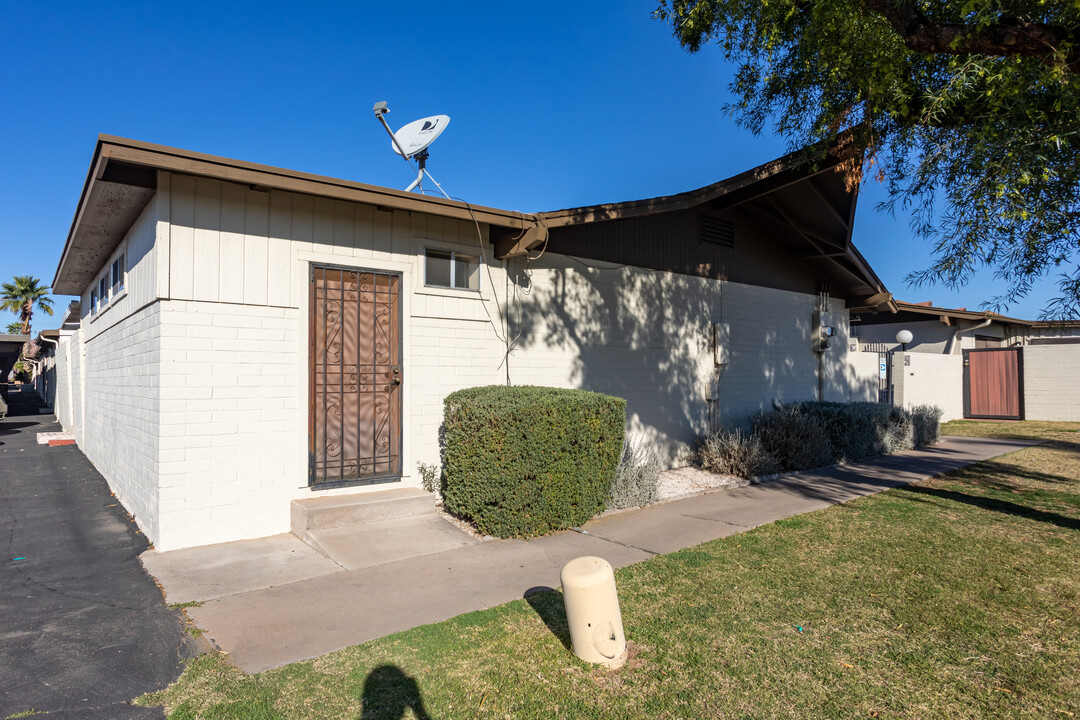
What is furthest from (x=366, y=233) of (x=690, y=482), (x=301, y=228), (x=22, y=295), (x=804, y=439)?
(x=22, y=295)

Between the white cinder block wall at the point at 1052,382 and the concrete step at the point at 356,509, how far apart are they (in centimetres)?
1925

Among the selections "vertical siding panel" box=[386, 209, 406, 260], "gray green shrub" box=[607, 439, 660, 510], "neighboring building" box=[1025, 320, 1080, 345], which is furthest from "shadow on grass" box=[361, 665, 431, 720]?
"neighboring building" box=[1025, 320, 1080, 345]

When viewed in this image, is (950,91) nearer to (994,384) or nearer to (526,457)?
(526,457)

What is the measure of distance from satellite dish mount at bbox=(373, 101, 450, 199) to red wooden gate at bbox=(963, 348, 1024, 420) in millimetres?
18872

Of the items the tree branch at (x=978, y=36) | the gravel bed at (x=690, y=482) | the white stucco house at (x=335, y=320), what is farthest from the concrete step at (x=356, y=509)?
the tree branch at (x=978, y=36)

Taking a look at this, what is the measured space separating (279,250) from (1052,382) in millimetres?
21079

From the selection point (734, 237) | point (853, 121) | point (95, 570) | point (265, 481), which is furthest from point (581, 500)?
point (734, 237)

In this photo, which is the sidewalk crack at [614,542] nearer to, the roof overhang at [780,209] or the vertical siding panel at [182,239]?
the roof overhang at [780,209]

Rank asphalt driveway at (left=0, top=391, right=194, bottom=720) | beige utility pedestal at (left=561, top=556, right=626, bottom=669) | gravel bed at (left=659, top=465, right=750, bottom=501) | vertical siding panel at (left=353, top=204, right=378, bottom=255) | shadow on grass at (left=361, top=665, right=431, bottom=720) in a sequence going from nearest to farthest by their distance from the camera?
shadow on grass at (left=361, top=665, right=431, bottom=720), asphalt driveway at (left=0, top=391, right=194, bottom=720), beige utility pedestal at (left=561, top=556, right=626, bottom=669), vertical siding panel at (left=353, top=204, right=378, bottom=255), gravel bed at (left=659, top=465, right=750, bottom=501)

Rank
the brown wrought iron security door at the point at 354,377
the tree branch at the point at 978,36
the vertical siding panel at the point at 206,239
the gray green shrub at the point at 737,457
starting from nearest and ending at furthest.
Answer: the tree branch at the point at 978,36 < the vertical siding panel at the point at 206,239 < the brown wrought iron security door at the point at 354,377 < the gray green shrub at the point at 737,457

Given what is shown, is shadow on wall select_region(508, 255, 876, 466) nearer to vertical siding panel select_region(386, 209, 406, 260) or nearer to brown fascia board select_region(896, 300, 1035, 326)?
vertical siding panel select_region(386, 209, 406, 260)

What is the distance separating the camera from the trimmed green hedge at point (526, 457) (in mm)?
5988

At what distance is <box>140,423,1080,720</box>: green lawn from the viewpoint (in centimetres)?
310

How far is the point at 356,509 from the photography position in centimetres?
617
